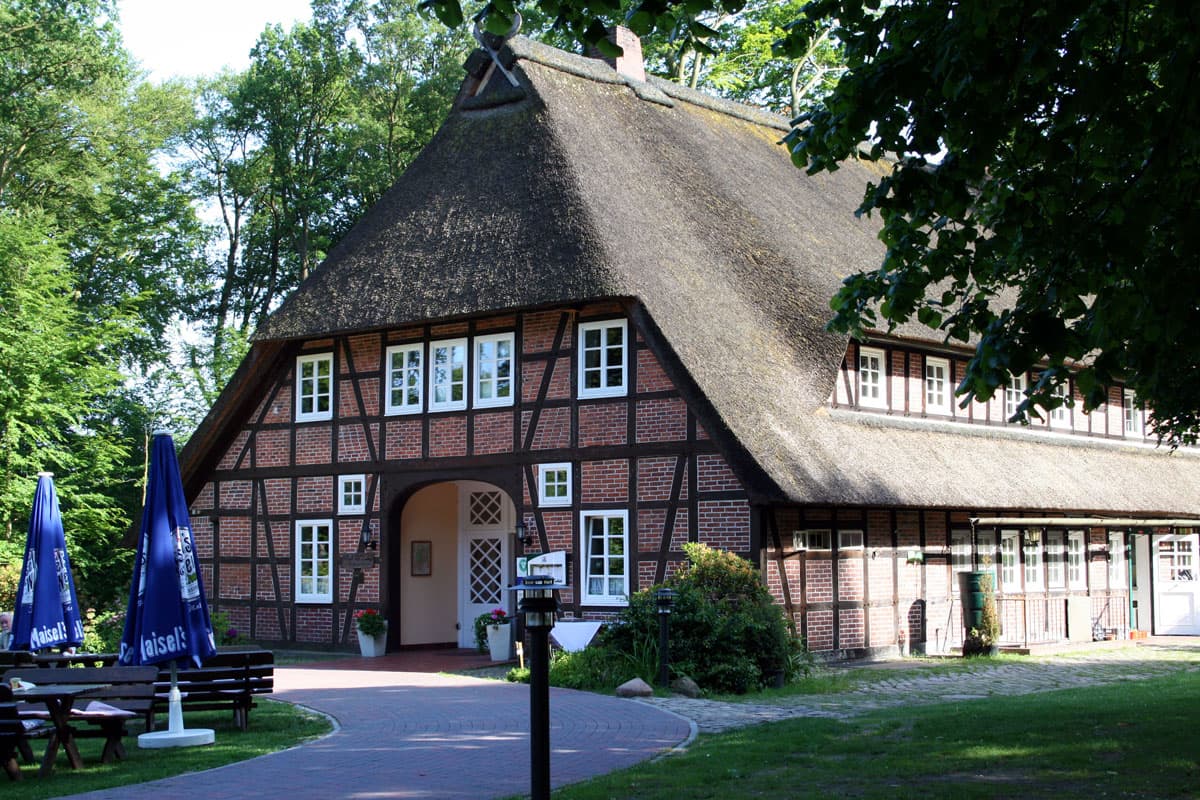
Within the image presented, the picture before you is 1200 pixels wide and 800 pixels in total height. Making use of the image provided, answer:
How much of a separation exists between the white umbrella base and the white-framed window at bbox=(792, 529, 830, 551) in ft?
30.9

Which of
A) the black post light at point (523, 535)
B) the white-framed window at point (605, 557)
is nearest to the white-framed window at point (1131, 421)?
the white-framed window at point (605, 557)

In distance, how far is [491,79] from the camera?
79.6ft

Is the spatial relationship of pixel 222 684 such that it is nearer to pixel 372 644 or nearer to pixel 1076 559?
pixel 372 644

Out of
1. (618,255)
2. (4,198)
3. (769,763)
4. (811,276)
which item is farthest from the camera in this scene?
(4,198)

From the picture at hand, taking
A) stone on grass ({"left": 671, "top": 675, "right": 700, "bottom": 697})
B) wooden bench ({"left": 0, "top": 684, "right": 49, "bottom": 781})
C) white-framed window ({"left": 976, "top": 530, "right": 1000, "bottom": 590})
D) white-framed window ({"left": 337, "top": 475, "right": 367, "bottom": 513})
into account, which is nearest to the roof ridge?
white-framed window ({"left": 976, "top": 530, "right": 1000, "bottom": 590})

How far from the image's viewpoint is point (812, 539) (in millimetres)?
20000

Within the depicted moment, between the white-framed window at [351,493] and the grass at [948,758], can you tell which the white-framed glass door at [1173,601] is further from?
the white-framed window at [351,493]

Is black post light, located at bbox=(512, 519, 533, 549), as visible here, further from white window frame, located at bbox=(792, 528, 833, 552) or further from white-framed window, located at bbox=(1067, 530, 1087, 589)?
white-framed window, located at bbox=(1067, 530, 1087, 589)

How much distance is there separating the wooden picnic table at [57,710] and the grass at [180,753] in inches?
4.4

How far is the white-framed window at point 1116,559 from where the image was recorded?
25.8 m

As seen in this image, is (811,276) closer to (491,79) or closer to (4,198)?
(491,79)

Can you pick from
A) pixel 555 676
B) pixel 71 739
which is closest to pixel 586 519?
pixel 555 676

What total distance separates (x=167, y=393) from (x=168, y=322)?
2821 mm

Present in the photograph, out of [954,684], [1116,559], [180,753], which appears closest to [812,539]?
[954,684]
